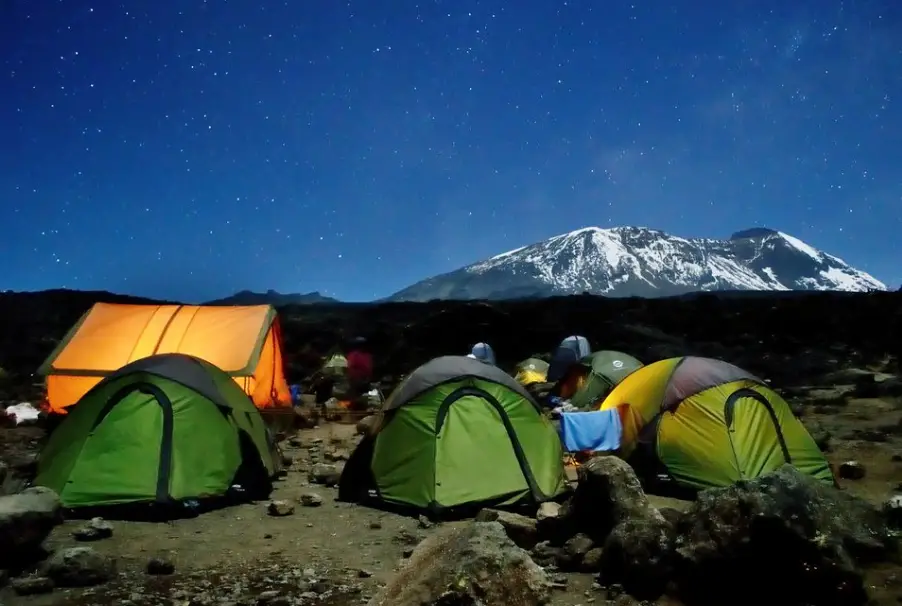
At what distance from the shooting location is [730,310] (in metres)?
58.2

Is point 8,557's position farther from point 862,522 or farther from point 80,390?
point 80,390

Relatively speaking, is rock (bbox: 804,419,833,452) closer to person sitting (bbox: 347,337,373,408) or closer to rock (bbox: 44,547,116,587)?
rock (bbox: 44,547,116,587)

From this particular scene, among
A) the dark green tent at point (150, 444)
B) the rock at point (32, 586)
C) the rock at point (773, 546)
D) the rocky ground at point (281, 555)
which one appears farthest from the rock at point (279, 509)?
the rock at point (773, 546)

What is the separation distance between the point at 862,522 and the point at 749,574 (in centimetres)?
183

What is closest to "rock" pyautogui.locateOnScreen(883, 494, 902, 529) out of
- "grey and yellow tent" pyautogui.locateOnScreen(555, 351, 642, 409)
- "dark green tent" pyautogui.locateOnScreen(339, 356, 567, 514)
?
"dark green tent" pyautogui.locateOnScreen(339, 356, 567, 514)

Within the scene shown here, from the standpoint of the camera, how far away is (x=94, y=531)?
807cm

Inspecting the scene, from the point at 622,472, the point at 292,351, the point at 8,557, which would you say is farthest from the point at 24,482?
the point at 292,351

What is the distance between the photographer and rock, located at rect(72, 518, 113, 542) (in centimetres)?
804

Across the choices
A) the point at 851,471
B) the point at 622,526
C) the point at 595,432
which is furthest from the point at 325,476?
the point at 851,471

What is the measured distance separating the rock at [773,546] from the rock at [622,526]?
0.22 m

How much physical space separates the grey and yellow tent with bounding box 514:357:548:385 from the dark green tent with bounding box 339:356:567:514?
18128mm

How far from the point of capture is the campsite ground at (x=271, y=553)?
6.30 meters

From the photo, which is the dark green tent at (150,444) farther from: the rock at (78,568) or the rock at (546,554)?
the rock at (546,554)

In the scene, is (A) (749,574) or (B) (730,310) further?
(B) (730,310)
